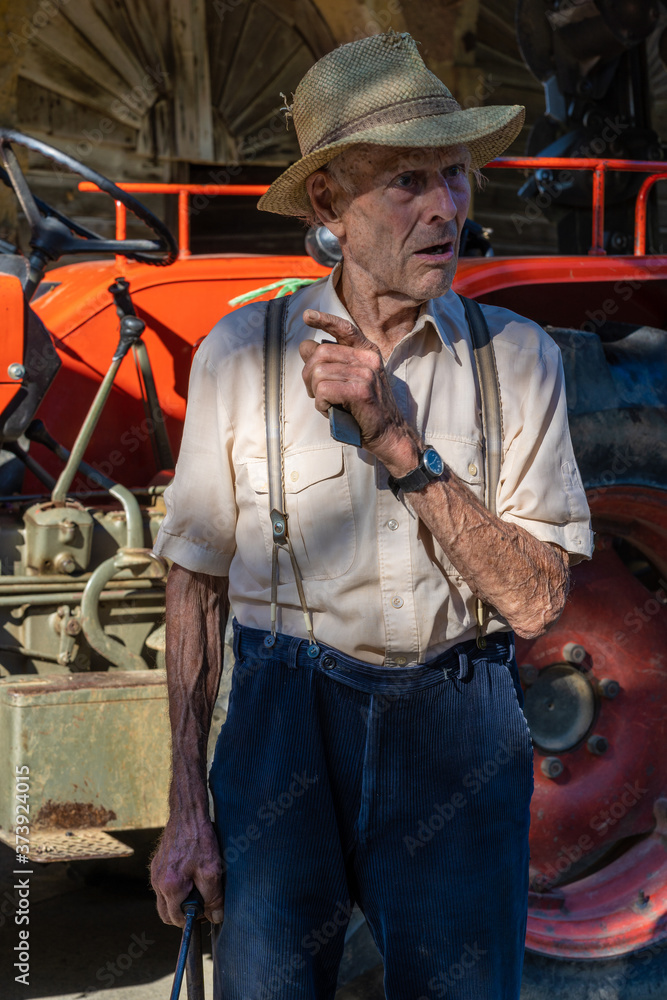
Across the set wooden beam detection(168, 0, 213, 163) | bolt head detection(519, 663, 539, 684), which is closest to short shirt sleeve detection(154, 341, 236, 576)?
bolt head detection(519, 663, 539, 684)

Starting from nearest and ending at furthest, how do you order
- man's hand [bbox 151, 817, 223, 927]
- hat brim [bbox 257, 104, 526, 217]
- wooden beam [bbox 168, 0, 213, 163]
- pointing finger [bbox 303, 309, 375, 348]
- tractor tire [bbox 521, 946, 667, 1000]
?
pointing finger [bbox 303, 309, 375, 348]
hat brim [bbox 257, 104, 526, 217]
man's hand [bbox 151, 817, 223, 927]
tractor tire [bbox 521, 946, 667, 1000]
wooden beam [bbox 168, 0, 213, 163]

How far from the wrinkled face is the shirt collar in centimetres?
3

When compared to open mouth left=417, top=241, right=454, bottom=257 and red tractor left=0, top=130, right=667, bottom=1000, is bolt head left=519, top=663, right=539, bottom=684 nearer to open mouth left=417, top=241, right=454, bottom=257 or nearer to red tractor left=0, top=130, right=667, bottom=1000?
red tractor left=0, top=130, right=667, bottom=1000

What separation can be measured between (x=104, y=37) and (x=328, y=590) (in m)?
6.92

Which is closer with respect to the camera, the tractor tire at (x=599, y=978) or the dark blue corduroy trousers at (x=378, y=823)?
the dark blue corduroy trousers at (x=378, y=823)

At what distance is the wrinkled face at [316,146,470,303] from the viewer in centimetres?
142

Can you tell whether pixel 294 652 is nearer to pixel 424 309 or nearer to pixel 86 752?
pixel 424 309

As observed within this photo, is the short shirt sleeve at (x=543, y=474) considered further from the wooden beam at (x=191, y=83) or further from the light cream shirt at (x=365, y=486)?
the wooden beam at (x=191, y=83)

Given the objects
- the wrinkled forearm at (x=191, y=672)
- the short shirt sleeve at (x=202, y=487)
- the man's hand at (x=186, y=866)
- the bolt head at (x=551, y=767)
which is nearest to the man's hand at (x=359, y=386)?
the short shirt sleeve at (x=202, y=487)

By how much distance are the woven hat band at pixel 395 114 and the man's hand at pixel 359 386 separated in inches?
11.6

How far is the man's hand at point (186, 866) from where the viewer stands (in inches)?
58.6

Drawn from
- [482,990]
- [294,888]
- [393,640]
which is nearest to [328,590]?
[393,640]

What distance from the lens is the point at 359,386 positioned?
128cm

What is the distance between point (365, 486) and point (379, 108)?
485 mm
